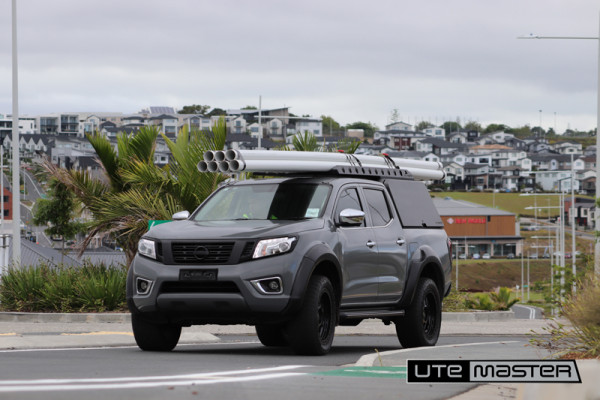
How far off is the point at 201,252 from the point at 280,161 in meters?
1.76

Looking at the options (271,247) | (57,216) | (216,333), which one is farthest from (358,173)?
(57,216)

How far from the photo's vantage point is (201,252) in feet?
37.4

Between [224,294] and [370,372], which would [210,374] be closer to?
[370,372]

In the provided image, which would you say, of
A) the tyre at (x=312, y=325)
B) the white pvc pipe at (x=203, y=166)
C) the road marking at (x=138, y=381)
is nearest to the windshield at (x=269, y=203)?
the white pvc pipe at (x=203, y=166)

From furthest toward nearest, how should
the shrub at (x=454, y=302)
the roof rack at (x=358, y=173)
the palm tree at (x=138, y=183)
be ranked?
the shrub at (x=454, y=302), the palm tree at (x=138, y=183), the roof rack at (x=358, y=173)

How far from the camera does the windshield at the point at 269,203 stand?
40.8 feet

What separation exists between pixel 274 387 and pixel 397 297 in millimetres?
5645

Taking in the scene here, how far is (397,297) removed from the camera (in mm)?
13688

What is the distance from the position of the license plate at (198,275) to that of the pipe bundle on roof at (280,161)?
1.24 meters

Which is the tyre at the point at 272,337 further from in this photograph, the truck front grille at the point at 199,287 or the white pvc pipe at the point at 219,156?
the white pvc pipe at the point at 219,156

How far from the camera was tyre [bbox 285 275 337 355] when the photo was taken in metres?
11.4

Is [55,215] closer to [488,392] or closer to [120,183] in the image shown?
[120,183]

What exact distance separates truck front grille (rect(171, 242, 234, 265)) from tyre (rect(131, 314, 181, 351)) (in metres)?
0.89

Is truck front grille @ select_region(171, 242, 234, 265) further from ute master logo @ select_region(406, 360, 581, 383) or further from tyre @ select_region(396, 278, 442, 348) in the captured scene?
ute master logo @ select_region(406, 360, 581, 383)
